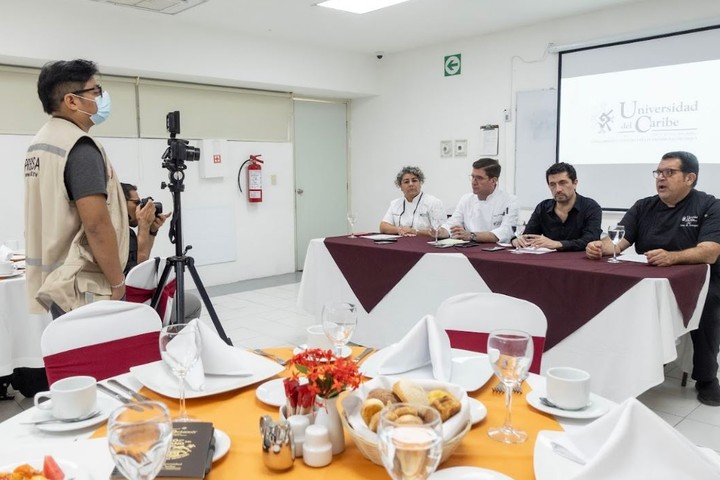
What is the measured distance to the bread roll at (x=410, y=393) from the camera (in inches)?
41.0

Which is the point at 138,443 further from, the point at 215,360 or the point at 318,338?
the point at 318,338

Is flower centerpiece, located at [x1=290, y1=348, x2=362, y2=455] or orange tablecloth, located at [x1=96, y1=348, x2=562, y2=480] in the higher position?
flower centerpiece, located at [x1=290, y1=348, x2=362, y2=455]

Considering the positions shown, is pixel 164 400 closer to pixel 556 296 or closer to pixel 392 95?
pixel 556 296

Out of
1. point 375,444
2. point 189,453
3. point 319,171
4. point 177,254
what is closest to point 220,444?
point 189,453

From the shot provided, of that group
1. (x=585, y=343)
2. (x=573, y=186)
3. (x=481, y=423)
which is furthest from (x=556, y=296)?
(x=481, y=423)

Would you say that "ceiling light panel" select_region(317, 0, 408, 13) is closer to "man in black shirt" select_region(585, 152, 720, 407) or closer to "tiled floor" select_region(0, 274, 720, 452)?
"tiled floor" select_region(0, 274, 720, 452)

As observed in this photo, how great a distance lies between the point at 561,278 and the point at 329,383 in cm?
205

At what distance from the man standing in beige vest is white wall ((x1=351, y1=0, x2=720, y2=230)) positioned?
14.9 ft

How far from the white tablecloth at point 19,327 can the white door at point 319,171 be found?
4.36m

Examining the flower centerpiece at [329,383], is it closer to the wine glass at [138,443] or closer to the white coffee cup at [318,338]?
the wine glass at [138,443]

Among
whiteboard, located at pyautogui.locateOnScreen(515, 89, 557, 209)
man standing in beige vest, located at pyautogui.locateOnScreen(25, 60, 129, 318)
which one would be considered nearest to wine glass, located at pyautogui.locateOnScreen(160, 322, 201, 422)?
man standing in beige vest, located at pyautogui.locateOnScreen(25, 60, 129, 318)

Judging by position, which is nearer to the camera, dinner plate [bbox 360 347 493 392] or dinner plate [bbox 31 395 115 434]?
dinner plate [bbox 31 395 115 434]

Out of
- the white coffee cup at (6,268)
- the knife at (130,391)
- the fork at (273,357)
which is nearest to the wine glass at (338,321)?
the fork at (273,357)

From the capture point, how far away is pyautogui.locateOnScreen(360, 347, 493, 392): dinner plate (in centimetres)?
138
